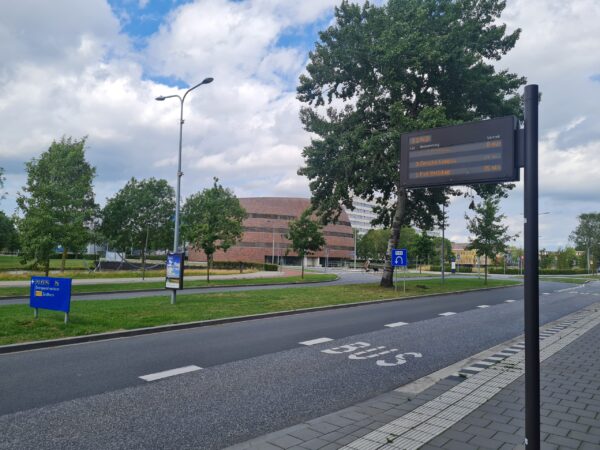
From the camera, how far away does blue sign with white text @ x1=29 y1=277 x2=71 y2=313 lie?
32.6ft

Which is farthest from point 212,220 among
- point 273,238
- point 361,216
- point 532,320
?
point 361,216

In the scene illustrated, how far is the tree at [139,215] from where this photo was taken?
54406mm

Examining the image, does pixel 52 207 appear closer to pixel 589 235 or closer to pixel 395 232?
pixel 395 232

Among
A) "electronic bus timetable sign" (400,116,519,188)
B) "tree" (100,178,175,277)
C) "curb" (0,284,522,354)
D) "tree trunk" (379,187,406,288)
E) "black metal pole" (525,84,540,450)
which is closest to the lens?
"black metal pole" (525,84,540,450)

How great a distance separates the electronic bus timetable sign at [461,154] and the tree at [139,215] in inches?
2020

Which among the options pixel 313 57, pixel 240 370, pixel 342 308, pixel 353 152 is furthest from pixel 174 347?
pixel 313 57

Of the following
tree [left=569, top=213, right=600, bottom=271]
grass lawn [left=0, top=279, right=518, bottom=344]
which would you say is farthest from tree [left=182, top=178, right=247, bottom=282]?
tree [left=569, top=213, right=600, bottom=271]

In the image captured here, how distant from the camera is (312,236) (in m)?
35.1

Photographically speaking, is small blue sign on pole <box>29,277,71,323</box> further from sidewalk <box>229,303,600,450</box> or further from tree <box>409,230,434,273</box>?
tree <box>409,230,434,273</box>

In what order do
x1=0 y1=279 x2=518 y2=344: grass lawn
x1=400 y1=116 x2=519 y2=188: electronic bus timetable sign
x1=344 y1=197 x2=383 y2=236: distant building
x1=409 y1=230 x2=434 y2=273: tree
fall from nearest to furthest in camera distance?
1. x1=400 y1=116 x2=519 y2=188: electronic bus timetable sign
2. x1=0 y1=279 x2=518 y2=344: grass lawn
3. x1=409 y1=230 x2=434 y2=273: tree
4. x1=344 y1=197 x2=383 y2=236: distant building

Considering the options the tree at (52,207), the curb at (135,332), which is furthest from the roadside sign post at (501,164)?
the tree at (52,207)

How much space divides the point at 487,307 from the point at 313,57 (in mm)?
16230

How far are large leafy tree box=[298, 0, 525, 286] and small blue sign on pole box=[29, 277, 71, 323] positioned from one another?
49.9 feet

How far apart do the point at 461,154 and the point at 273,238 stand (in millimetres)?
74517
